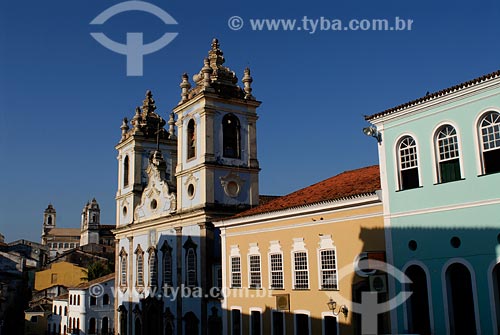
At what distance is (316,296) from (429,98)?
7919 millimetres

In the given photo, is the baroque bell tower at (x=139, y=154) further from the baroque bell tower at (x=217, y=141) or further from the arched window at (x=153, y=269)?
the baroque bell tower at (x=217, y=141)

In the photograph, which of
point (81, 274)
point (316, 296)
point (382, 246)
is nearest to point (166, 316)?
point (316, 296)

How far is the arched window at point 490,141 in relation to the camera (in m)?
14.3

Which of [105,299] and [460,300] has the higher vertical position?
[460,300]

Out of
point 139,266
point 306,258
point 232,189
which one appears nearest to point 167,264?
point 139,266

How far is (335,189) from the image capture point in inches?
830

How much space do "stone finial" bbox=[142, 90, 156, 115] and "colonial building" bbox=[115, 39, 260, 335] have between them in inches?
254

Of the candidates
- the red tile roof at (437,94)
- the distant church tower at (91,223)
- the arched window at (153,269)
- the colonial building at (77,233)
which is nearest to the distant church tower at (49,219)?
the colonial building at (77,233)

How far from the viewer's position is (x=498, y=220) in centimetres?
1401

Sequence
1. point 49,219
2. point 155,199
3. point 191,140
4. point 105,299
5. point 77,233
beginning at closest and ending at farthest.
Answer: point 191,140, point 155,199, point 105,299, point 77,233, point 49,219

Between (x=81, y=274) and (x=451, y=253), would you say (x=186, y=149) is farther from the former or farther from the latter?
(x=81, y=274)

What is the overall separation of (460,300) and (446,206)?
2.52 meters

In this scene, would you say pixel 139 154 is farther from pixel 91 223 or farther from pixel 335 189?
pixel 91 223

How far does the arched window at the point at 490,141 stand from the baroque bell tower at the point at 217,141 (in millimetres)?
15882
